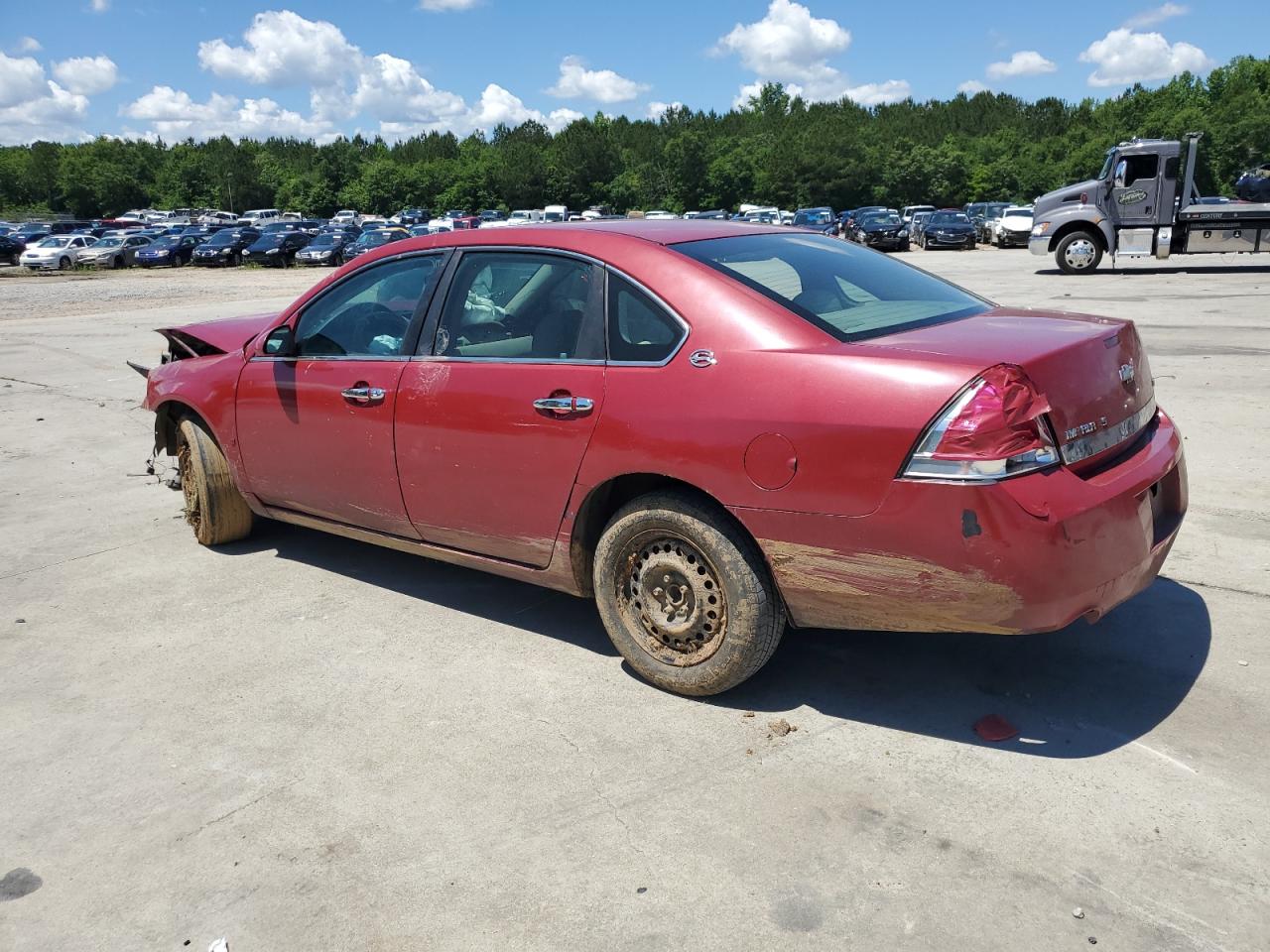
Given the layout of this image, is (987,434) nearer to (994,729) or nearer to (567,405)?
(994,729)

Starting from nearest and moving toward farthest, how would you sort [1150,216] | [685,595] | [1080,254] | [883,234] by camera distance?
[685,595] → [1150,216] → [1080,254] → [883,234]

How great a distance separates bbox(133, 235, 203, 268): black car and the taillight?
4901cm

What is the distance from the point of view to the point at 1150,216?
2358 centimetres

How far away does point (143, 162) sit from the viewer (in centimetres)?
12706

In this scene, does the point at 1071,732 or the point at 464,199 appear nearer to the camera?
the point at 1071,732

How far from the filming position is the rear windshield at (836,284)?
143 inches

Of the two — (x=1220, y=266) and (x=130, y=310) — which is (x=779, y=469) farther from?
(x=1220, y=266)

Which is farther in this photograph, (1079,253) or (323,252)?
(323,252)

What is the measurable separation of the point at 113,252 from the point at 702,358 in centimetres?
4910

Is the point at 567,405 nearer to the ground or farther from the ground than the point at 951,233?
nearer to the ground

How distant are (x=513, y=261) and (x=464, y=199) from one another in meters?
111

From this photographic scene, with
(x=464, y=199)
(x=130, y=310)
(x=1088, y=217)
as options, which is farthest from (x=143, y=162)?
(x=1088, y=217)

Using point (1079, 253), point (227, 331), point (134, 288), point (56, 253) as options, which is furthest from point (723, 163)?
point (227, 331)

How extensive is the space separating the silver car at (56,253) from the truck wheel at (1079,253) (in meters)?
39.3
